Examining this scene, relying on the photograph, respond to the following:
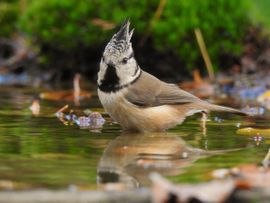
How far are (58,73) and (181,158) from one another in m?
6.46

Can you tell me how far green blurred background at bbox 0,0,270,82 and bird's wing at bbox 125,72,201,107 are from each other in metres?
3.56

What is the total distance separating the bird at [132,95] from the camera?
5598mm

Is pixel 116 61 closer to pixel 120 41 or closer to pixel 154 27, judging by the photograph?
pixel 120 41

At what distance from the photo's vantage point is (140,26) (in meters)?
9.57

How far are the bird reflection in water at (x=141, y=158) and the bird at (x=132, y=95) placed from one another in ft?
0.63

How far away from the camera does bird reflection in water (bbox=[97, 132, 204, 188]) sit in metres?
3.85

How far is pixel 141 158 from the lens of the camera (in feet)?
14.5

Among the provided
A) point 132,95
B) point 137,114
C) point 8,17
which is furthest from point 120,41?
point 8,17

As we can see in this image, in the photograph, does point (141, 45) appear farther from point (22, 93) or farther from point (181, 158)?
point (181, 158)

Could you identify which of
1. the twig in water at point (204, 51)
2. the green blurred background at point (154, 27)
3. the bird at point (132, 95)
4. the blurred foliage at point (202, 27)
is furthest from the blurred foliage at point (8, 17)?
the bird at point (132, 95)

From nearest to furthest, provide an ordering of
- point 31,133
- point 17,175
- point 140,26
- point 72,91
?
point 17,175 → point 31,133 → point 72,91 → point 140,26

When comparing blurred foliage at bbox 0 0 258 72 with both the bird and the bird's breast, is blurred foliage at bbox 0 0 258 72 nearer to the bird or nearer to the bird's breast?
the bird

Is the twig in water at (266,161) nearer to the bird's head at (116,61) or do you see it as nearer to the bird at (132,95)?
the bird at (132,95)

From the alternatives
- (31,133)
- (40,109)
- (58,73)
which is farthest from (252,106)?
(58,73)
